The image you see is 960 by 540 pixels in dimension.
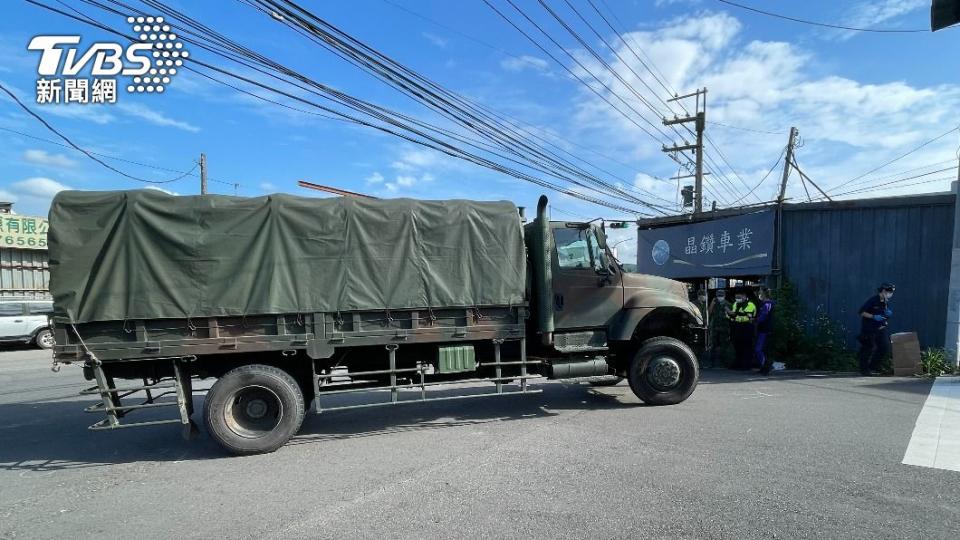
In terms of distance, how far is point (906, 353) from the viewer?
8.74 m

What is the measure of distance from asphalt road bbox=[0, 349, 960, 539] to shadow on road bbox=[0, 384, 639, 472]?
0.04 metres

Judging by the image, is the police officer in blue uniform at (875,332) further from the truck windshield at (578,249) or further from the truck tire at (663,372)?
the truck windshield at (578,249)

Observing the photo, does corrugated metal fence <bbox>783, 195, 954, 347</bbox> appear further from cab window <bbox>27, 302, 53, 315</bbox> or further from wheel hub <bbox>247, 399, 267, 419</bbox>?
cab window <bbox>27, 302, 53, 315</bbox>

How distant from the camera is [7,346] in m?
16.6

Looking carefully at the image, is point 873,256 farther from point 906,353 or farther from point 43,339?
point 43,339

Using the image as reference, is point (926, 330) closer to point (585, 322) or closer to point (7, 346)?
point (585, 322)

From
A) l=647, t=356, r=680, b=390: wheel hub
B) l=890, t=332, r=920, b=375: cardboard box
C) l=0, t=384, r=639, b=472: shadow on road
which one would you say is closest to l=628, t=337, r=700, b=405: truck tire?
l=647, t=356, r=680, b=390: wheel hub

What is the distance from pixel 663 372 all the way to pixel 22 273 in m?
24.4

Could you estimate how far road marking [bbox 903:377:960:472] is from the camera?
464 cm

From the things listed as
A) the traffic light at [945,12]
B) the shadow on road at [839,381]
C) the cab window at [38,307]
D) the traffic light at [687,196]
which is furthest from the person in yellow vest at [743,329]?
the cab window at [38,307]

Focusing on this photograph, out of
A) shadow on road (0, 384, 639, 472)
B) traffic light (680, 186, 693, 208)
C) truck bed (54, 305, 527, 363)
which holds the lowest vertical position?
shadow on road (0, 384, 639, 472)

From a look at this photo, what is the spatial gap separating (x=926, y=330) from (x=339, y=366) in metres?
11.1

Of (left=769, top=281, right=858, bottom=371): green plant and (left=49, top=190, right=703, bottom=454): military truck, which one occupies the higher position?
(left=49, top=190, right=703, bottom=454): military truck

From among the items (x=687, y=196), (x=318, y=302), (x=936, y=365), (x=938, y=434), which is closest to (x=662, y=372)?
(x=938, y=434)
